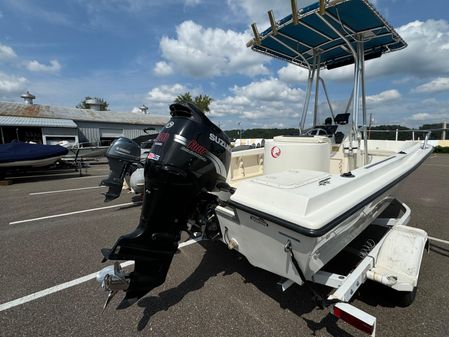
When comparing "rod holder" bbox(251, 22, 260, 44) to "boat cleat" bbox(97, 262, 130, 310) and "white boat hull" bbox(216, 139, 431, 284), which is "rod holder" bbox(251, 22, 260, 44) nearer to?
"white boat hull" bbox(216, 139, 431, 284)

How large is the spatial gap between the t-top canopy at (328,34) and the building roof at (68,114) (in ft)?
57.9

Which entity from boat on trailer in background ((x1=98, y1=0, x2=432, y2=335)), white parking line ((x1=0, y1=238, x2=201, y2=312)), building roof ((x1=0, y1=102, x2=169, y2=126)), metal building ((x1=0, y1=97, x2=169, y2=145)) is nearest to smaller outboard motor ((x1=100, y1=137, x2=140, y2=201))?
white parking line ((x1=0, y1=238, x2=201, y2=312))

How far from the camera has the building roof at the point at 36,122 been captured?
14.2m

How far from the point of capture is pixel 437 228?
3465 millimetres

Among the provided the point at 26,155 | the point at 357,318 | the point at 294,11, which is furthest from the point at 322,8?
the point at 26,155

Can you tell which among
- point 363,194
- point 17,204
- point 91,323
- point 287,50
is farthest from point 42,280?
point 287,50

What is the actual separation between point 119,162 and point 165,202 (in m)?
1.50

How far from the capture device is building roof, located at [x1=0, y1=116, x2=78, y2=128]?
46.5 feet

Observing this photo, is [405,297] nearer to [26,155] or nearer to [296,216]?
[296,216]

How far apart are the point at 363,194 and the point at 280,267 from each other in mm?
832

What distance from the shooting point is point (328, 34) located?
3.89 m

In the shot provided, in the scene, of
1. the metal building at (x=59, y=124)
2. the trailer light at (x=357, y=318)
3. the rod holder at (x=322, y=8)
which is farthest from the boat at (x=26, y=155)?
the trailer light at (x=357, y=318)

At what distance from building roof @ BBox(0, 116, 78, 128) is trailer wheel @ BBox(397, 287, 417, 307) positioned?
1828 cm

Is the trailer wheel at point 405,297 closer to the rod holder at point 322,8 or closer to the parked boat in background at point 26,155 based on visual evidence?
the rod holder at point 322,8
